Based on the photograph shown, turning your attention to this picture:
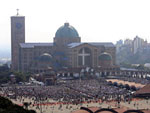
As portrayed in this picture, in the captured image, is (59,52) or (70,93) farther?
(59,52)

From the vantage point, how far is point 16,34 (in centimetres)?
11444

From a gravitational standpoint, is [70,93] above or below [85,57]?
below

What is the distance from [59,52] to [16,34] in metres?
13.9

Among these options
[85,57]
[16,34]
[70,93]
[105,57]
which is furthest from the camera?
[16,34]

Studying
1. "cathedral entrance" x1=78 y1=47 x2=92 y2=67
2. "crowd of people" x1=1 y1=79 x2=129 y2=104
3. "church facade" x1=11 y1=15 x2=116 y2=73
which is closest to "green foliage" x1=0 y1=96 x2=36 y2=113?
"crowd of people" x1=1 y1=79 x2=129 y2=104

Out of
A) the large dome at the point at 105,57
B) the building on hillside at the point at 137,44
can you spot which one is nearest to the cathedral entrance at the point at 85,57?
the large dome at the point at 105,57

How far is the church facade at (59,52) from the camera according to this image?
102 metres

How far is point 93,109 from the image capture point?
154 feet

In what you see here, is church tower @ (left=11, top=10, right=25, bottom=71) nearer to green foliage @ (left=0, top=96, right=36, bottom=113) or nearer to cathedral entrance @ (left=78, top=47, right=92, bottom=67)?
cathedral entrance @ (left=78, top=47, right=92, bottom=67)

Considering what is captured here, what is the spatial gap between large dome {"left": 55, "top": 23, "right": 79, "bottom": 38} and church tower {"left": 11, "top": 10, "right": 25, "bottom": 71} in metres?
9.73

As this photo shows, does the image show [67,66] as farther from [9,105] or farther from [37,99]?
[9,105]

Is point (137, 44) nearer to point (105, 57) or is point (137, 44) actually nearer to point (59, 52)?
point (59, 52)

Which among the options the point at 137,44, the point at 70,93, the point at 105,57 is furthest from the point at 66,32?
the point at 137,44

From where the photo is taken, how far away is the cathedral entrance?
10344 centimetres
